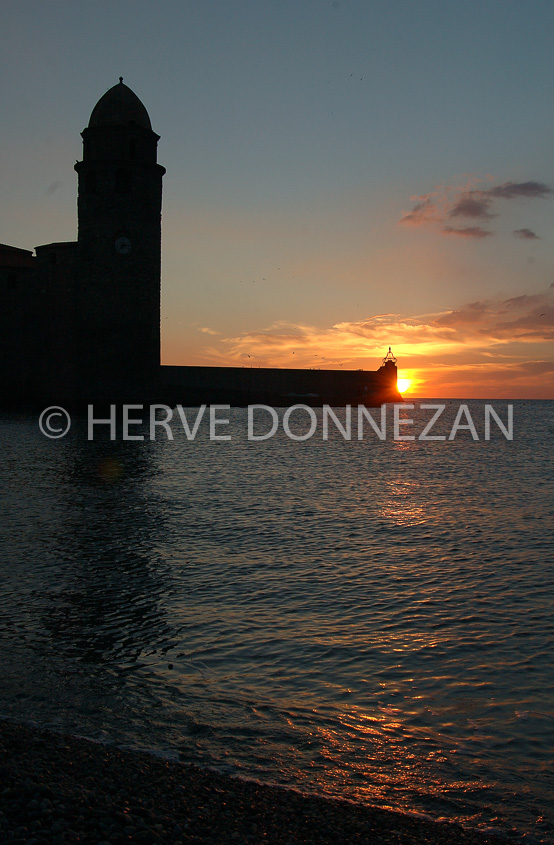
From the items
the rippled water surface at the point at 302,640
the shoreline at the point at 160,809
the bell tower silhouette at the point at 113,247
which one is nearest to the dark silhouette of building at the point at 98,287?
the bell tower silhouette at the point at 113,247

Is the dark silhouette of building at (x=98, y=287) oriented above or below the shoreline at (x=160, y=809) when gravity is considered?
above

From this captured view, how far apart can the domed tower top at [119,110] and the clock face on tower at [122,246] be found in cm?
913

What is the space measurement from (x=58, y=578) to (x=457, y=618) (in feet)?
18.9

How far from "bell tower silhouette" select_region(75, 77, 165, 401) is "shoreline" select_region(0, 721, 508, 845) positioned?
5271 centimetres

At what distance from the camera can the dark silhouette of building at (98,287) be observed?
55500mm

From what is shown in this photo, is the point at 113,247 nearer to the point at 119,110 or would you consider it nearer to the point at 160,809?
the point at 119,110

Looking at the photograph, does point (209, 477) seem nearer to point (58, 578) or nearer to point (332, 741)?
point (58, 578)

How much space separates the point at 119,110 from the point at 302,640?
5655 centimetres

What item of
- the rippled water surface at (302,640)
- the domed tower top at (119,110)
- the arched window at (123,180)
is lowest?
the rippled water surface at (302,640)

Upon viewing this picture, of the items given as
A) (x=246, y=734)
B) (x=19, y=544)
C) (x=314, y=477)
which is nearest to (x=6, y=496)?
(x=19, y=544)

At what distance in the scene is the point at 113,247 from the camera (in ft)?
182

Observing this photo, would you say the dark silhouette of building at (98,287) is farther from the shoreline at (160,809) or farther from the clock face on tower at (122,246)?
the shoreline at (160,809)

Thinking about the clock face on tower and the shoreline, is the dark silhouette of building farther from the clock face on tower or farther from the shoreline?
the shoreline

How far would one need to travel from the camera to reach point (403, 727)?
5.86 m
